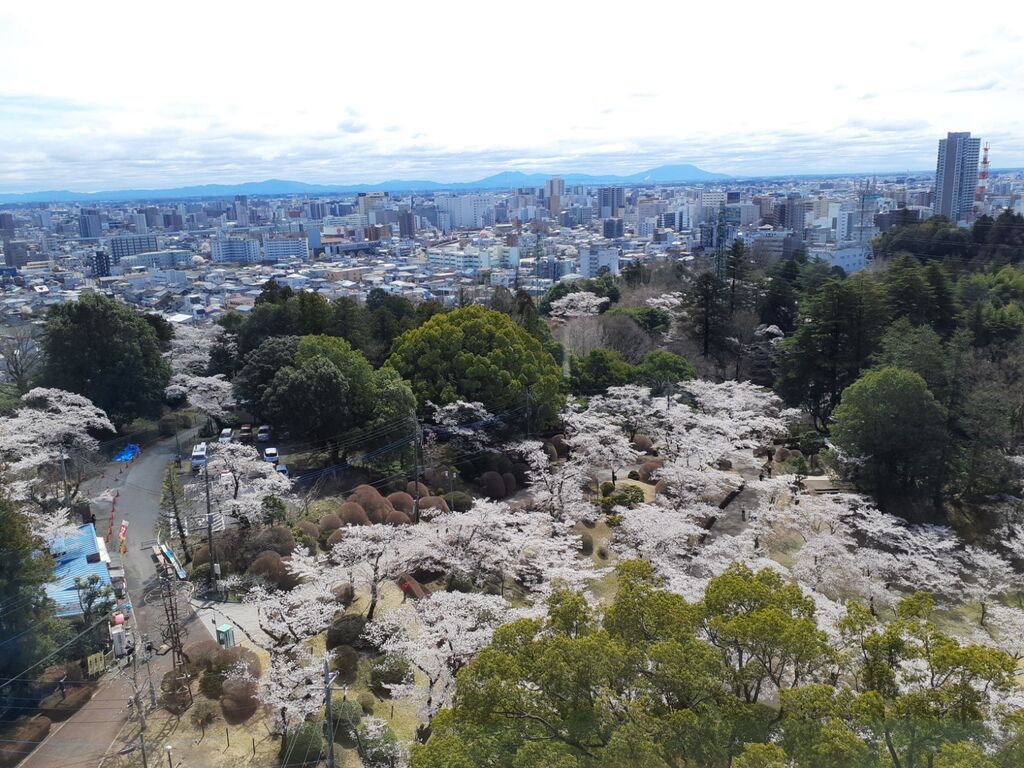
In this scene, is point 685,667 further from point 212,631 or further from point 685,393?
point 685,393

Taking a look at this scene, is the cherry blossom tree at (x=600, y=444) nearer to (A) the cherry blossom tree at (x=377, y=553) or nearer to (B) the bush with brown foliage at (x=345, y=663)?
(A) the cherry blossom tree at (x=377, y=553)

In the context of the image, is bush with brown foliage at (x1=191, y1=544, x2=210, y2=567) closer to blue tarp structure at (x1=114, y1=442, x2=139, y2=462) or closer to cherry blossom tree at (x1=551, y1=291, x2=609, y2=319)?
blue tarp structure at (x1=114, y1=442, x2=139, y2=462)

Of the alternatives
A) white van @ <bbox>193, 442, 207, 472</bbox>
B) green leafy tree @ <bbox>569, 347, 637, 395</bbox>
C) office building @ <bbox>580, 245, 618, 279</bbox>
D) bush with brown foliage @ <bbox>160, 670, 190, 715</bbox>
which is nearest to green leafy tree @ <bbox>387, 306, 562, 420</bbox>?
green leafy tree @ <bbox>569, 347, 637, 395</bbox>

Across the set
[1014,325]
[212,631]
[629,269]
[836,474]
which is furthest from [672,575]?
[629,269]

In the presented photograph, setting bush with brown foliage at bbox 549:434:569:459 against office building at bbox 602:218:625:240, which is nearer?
bush with brown foliage at bbox 549:434:569:459

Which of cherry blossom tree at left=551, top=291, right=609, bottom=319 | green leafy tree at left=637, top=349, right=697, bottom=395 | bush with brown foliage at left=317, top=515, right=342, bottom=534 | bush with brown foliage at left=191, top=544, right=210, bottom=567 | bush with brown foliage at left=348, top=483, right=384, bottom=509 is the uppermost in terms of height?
cherry blossom tree at left=551, top=291, right=609, bottom=319

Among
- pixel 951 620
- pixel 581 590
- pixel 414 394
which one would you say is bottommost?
pixel 951 620

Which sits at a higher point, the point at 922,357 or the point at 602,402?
the point at 922,357
